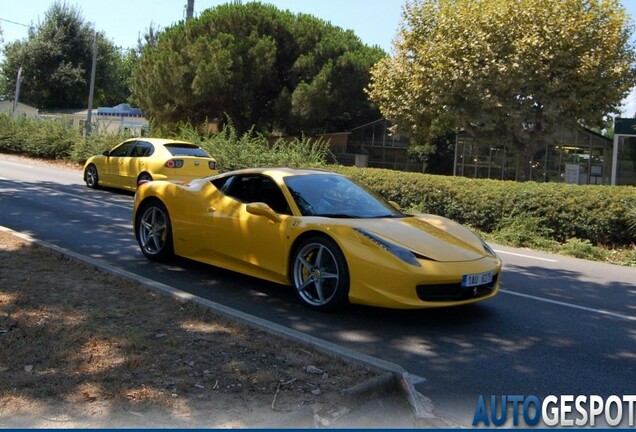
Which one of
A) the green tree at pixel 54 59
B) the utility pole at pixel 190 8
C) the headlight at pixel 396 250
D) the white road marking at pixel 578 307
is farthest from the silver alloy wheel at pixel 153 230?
the green tree at pixel 54 59

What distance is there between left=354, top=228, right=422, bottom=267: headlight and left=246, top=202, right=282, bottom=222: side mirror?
3.42 feet

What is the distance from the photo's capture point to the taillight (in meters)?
15.2

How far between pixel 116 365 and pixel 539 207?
1023cm

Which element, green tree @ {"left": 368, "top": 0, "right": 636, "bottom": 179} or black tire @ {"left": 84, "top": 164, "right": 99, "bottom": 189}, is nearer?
black tire @ {"left": 84, "top": 164, "right": 99, "bottom": 189}

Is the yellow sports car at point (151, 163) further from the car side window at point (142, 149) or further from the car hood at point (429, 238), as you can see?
the car hood at point (429, 238)

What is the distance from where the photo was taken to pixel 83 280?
245 inches

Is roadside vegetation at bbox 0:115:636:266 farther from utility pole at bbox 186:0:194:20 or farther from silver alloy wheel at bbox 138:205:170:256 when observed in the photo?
utility pole at bbox 186:0:194:20

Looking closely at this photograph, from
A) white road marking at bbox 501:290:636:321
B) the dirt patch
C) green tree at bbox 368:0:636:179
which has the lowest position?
the dirt patch

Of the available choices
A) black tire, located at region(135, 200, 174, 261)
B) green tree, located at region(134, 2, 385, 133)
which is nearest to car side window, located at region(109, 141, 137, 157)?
black tire, located at region(135, 200, 174, 261)

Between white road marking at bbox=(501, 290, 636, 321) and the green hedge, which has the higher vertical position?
the green hedge

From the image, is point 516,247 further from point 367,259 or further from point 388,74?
point 388,74

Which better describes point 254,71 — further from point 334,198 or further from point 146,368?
point 146,368

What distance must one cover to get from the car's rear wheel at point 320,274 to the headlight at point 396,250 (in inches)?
12.7

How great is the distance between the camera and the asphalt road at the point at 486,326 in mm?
4312
